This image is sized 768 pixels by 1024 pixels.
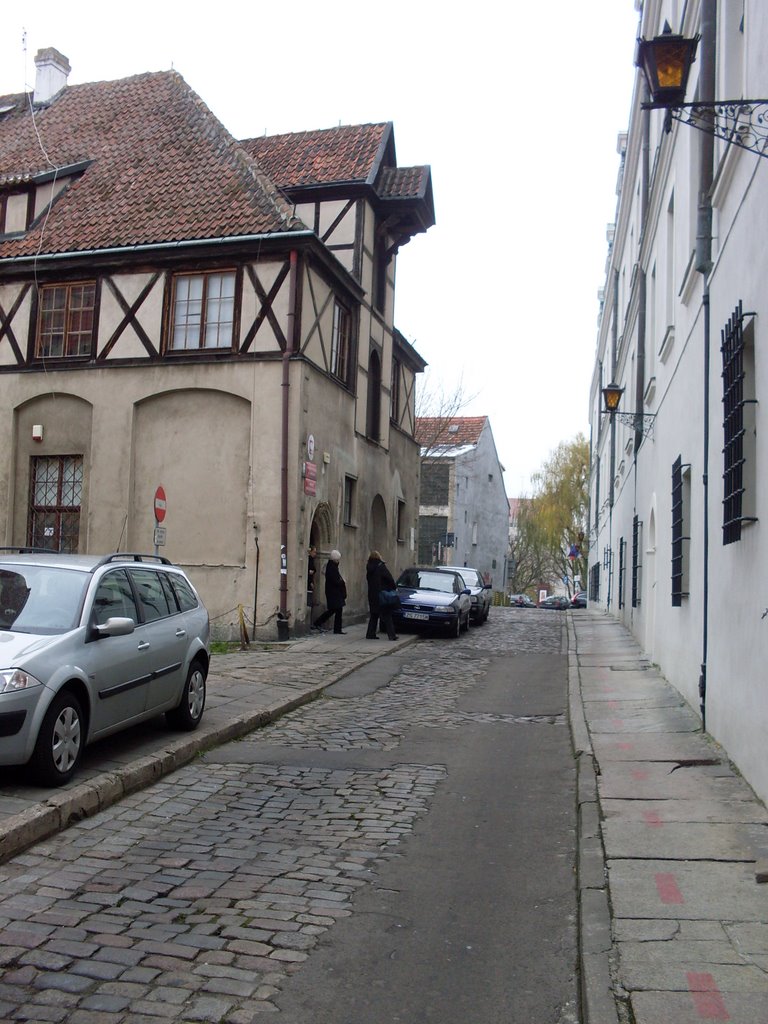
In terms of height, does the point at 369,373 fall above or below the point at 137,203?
below

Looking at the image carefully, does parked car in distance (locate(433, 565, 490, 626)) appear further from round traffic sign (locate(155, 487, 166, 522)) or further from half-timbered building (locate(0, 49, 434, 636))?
round traffic sign (locate(155, 487, 166, 522))

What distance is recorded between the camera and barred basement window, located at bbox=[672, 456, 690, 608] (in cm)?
1127

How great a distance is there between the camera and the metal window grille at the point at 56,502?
64.7 feet

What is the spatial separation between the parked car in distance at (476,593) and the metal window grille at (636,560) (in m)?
4.56

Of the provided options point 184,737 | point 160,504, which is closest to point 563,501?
point 160,504

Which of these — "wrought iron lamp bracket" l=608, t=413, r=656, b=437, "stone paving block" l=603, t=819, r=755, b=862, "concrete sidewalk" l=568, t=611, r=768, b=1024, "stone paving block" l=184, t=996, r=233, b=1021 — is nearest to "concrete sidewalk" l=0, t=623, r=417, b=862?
"stone paving block" l=184, t=996, r=233, b=1021

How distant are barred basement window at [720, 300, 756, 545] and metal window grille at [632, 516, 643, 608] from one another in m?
10.2

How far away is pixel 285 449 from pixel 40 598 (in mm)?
10450

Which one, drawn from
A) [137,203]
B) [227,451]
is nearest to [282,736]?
[227,451]

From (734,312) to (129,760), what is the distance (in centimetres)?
596

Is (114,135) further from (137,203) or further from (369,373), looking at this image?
(369,373)

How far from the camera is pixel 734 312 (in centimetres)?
775

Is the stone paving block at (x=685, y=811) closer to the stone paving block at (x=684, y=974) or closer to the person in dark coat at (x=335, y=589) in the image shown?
the stone paving block at (x=684, y=974)

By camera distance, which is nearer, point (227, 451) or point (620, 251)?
point (227, 451)
